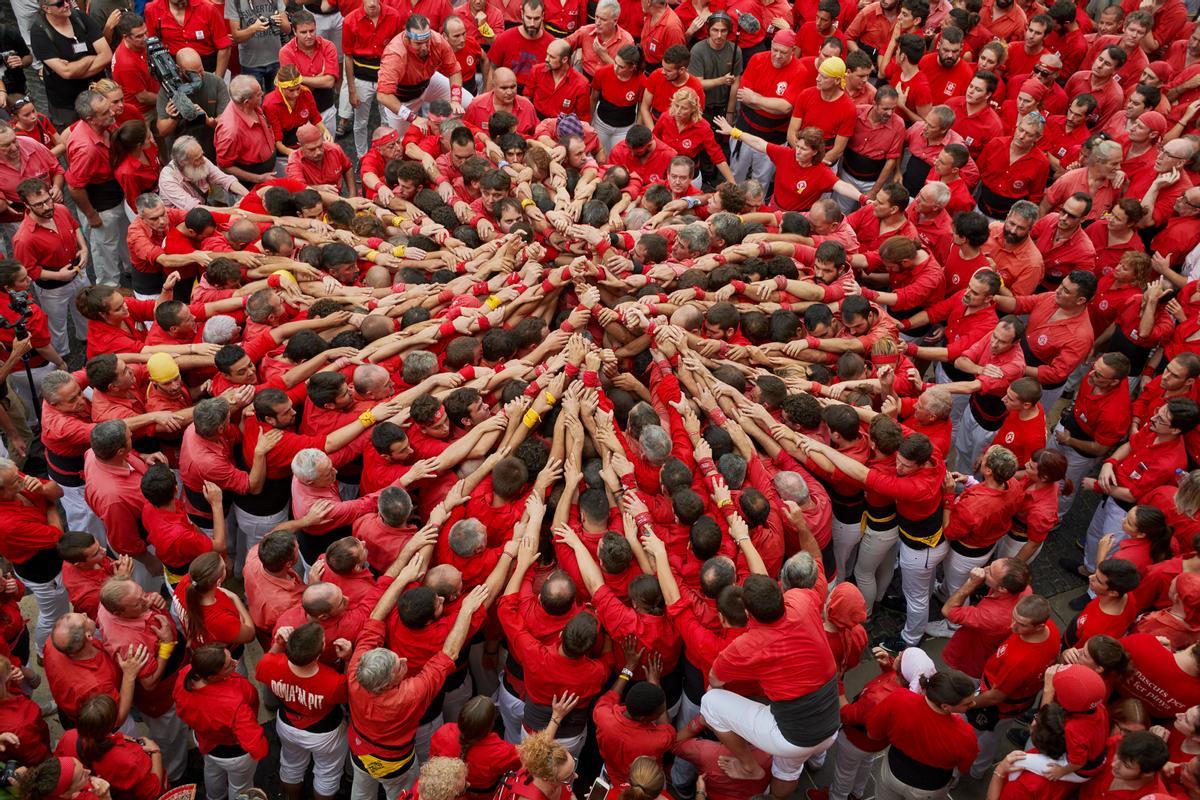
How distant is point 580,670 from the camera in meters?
8.05

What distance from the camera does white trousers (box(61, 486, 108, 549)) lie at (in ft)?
33.2

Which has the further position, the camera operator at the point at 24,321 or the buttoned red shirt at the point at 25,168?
the buttoned red shirt at the point at 25,168


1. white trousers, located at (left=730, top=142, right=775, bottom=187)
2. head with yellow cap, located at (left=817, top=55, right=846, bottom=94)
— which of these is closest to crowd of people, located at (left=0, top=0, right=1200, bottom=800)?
head with yellow cap, located at (left=817, top=55, right=846, bottom=94)

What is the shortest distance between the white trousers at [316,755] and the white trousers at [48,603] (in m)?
2.64

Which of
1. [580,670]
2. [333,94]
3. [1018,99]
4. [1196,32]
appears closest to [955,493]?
[580,670]

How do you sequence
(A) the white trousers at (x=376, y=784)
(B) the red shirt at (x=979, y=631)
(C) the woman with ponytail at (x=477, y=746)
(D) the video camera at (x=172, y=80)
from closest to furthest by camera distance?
(C) the woman with ponytail at (x=477, y=746), (A) the white trousers at (x=376, y=784), (B) the red shirt at (x=979, y=631), (D) the video camera at (x=172, y=80)

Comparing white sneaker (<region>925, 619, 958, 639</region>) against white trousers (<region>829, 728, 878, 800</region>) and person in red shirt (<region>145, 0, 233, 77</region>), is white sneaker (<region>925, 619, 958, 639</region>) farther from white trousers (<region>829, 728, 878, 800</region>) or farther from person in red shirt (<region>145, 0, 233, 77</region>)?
person in red shirt (<region>145, 0, 233, 77</region>)

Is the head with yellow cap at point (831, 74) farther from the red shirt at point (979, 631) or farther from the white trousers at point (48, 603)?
the white trousers at point (48, 603)

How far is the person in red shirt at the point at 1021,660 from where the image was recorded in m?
8.25

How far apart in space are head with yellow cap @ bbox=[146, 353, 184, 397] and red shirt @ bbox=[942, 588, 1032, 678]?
7.35 metres

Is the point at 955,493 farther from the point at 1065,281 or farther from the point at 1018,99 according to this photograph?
the point at 1018,99

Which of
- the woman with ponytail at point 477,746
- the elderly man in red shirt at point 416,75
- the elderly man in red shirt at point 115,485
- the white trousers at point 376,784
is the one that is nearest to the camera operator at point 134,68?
the elderly man in red shirt at point 416,75

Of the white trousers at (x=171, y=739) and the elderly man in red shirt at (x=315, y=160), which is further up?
the elderly man in red shirt at (x=315, y=160)

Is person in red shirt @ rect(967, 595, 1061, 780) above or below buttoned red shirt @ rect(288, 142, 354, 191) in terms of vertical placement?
below
